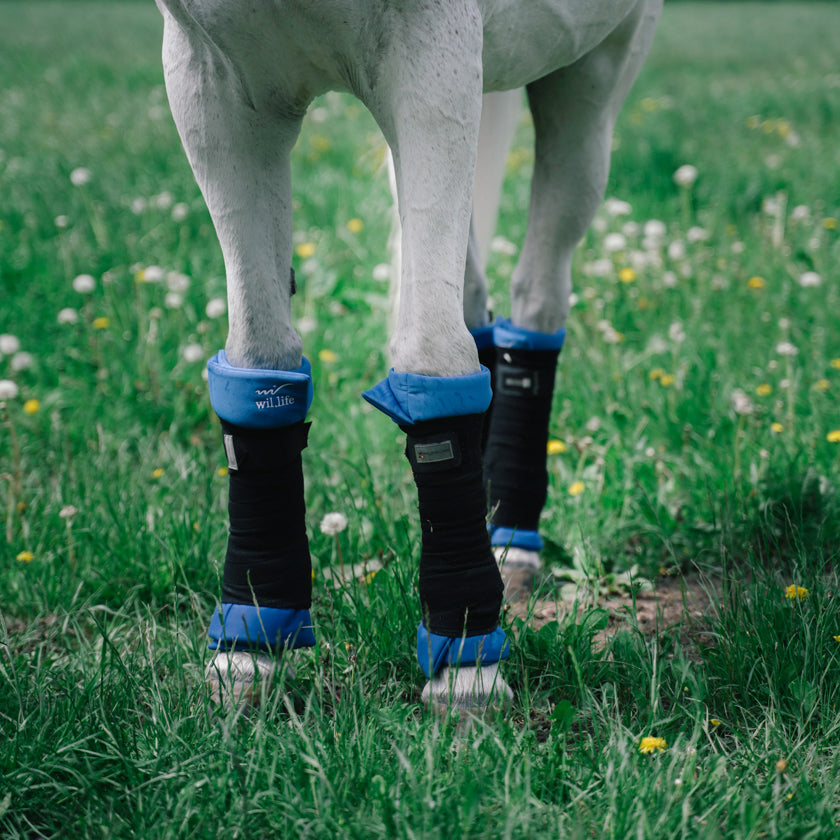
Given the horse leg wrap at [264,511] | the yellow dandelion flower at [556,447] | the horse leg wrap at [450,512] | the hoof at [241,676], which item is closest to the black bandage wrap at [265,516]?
the horse leg wrap at [264,511]

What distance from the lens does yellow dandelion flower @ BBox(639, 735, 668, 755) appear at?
5.27ft

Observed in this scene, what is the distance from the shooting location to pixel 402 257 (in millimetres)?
1639

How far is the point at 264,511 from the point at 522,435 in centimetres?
→ 80

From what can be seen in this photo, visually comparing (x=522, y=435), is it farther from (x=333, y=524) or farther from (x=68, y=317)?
(x=68, y=317)

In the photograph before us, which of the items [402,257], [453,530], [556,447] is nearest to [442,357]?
[402,257]

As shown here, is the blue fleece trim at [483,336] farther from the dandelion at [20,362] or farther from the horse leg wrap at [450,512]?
the dandelion at [20,362]

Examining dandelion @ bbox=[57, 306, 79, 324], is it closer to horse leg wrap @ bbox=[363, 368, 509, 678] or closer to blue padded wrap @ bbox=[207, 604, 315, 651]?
blue padded wrap @ bbox=[207, 604, 315, 651]

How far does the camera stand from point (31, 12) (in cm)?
2059

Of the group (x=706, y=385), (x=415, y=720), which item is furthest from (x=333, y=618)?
(x=706, y=385)

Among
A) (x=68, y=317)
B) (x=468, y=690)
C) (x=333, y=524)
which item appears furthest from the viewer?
(x=68, y=317)

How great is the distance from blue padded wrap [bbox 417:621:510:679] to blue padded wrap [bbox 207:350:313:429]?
0.47 metres

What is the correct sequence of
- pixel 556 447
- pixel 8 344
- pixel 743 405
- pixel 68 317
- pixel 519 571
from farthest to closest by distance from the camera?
pixel 68 317 < pixel 8 344 < pixel 556 447 < pixel 743 405 < pixel 519 571

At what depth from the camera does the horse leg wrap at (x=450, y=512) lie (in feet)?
5.42

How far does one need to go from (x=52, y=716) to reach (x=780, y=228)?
12.2 feet
